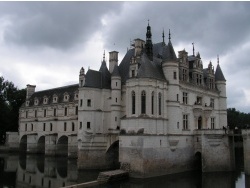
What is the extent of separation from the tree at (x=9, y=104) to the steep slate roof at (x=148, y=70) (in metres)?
41.5

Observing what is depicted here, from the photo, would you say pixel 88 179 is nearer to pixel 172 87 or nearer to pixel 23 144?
pixel 172 87

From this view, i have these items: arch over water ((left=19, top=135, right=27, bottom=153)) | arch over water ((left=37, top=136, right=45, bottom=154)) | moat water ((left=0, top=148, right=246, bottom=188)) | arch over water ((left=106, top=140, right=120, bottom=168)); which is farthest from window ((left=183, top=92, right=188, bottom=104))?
arch over water ((left=19, top=135, right=27, bottom=153))

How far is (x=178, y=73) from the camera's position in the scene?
35.3m

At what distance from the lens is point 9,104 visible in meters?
68.3

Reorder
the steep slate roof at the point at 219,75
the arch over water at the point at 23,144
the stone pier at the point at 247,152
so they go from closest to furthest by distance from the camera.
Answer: the stone pier at the point at 247,152 → the steep slate roof at the point at 219,75 → the arch over water at the point at 23,144

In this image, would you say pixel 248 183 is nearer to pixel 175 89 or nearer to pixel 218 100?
pixel 175 89

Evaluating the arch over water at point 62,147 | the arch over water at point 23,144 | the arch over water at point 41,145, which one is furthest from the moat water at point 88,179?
the arch over water at point 23,144

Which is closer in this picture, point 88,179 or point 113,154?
point 88,179

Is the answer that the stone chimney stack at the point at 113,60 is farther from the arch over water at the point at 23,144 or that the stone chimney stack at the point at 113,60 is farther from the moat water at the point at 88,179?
the arch over water at the point at 23,144

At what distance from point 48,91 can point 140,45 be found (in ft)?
95.5

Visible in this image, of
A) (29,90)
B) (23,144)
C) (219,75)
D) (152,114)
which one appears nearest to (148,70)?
(152,114)

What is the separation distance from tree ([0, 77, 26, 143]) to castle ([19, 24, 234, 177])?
25.7 meters

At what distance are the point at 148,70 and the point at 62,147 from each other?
26.7 m

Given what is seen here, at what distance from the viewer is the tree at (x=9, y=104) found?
64438mm
